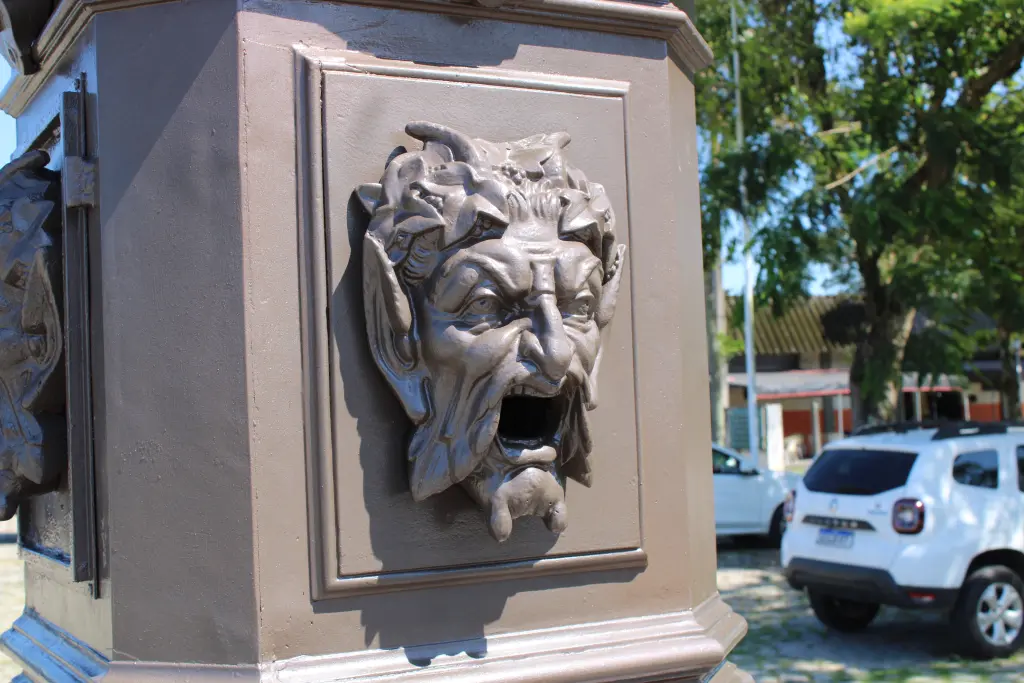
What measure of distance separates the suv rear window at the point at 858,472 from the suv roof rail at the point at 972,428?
41 centimetres

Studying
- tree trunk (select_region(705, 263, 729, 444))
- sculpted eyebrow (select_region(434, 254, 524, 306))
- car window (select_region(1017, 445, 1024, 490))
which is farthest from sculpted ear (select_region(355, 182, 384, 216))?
tree trunk (select_region(705, 263, 729, 444))

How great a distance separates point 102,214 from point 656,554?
1.33 metres

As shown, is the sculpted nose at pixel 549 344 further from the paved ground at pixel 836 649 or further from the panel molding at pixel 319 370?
the paved ground at pixel 836 649

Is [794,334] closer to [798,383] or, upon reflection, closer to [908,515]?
[798,383]

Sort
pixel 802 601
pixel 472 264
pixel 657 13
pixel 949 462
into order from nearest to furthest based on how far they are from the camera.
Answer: pixel 472 264 < pixel 657 13 < pixel 949 462 < pixel 802 601

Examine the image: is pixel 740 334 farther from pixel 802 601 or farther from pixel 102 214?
pixel 102 214

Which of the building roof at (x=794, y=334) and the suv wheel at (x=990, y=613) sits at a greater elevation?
the building roof at (x=794, y=334)

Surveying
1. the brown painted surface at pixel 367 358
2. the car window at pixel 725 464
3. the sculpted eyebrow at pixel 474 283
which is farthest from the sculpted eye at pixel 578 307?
the car window at pixel 725 464

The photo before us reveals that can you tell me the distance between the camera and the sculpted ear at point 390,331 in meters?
1.94

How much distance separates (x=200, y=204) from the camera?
1975 mm

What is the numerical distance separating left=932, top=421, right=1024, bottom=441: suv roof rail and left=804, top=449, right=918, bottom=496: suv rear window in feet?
1.34

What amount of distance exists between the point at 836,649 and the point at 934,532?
4.21 ft

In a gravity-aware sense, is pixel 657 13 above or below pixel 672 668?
above

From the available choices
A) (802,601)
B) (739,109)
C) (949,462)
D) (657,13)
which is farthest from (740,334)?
(657,13)
